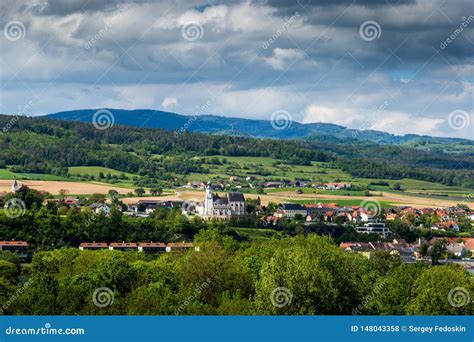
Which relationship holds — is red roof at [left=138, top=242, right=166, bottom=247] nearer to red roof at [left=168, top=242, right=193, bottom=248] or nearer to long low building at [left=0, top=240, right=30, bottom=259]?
red roof at [left=168, top=242, right=193, bottom=248]

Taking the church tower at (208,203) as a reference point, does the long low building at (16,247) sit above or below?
below

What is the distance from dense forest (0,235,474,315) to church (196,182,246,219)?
6387cm

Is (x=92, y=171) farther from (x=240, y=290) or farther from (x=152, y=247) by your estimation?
(x=240, y=290)

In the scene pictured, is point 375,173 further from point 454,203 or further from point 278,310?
point 278,310

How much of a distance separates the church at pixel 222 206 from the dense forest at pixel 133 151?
33287 millimetres

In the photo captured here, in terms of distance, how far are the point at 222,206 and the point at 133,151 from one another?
6248 cm

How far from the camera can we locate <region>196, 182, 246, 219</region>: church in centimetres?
10944

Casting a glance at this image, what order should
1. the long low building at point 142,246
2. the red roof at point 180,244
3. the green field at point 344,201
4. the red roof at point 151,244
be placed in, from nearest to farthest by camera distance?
the long low building at point 142,246 < the red roof at point 151,244 < the red roof at point 180,244 < the green field at point 344,201

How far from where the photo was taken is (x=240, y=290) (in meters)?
38.4

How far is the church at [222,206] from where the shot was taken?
359ft

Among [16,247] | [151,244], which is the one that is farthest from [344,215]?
[16,247]

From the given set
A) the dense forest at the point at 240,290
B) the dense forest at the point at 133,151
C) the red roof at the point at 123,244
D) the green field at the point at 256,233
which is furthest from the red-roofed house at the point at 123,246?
the dense forest at the point at 133,151

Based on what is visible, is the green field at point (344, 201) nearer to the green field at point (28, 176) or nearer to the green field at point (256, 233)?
the green field at point (256, 233)

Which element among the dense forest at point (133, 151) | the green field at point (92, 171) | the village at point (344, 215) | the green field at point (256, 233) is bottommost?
the green field at point (256, 233)
